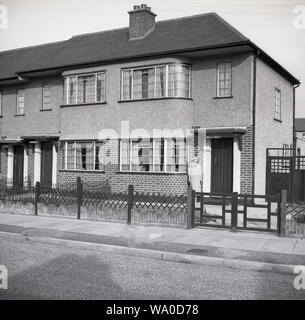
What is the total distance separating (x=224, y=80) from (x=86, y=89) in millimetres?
6979

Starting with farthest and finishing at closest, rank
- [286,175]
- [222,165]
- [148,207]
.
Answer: [222,165] < [286,175] < [148,207]

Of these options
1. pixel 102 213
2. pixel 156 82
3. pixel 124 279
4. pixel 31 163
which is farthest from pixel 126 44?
A: pixel 124 279

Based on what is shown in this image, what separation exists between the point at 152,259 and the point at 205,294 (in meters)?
2.80

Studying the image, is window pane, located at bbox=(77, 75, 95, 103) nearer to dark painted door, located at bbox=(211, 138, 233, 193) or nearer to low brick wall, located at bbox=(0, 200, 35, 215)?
dark painted door, located at bbox=(211, 138, 233, 193)

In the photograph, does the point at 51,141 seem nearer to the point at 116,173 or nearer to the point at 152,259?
the point at 116,173

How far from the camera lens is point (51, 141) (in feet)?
78.3

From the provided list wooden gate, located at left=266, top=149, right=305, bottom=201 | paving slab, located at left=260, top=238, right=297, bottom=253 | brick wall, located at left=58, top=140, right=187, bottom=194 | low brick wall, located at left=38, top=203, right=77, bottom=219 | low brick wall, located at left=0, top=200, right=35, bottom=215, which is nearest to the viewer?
paving slab, located at left=260, top=238, right=297, bottom=253

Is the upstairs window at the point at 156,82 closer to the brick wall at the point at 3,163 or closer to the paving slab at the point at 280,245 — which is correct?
the brick wall at the point at 3,163

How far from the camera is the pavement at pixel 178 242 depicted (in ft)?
28.7

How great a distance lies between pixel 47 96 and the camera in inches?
952

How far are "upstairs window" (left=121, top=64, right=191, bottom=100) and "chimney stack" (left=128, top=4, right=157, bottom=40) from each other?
102 inches

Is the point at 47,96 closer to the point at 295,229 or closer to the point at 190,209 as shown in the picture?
the point at 190,209

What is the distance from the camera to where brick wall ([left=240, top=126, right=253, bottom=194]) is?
17.8 meters

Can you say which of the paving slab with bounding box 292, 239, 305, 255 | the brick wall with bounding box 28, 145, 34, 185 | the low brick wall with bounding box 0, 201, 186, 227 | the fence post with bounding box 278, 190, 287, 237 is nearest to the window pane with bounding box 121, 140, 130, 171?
the low brick wall with bounding box 0, 201, 186, 227
